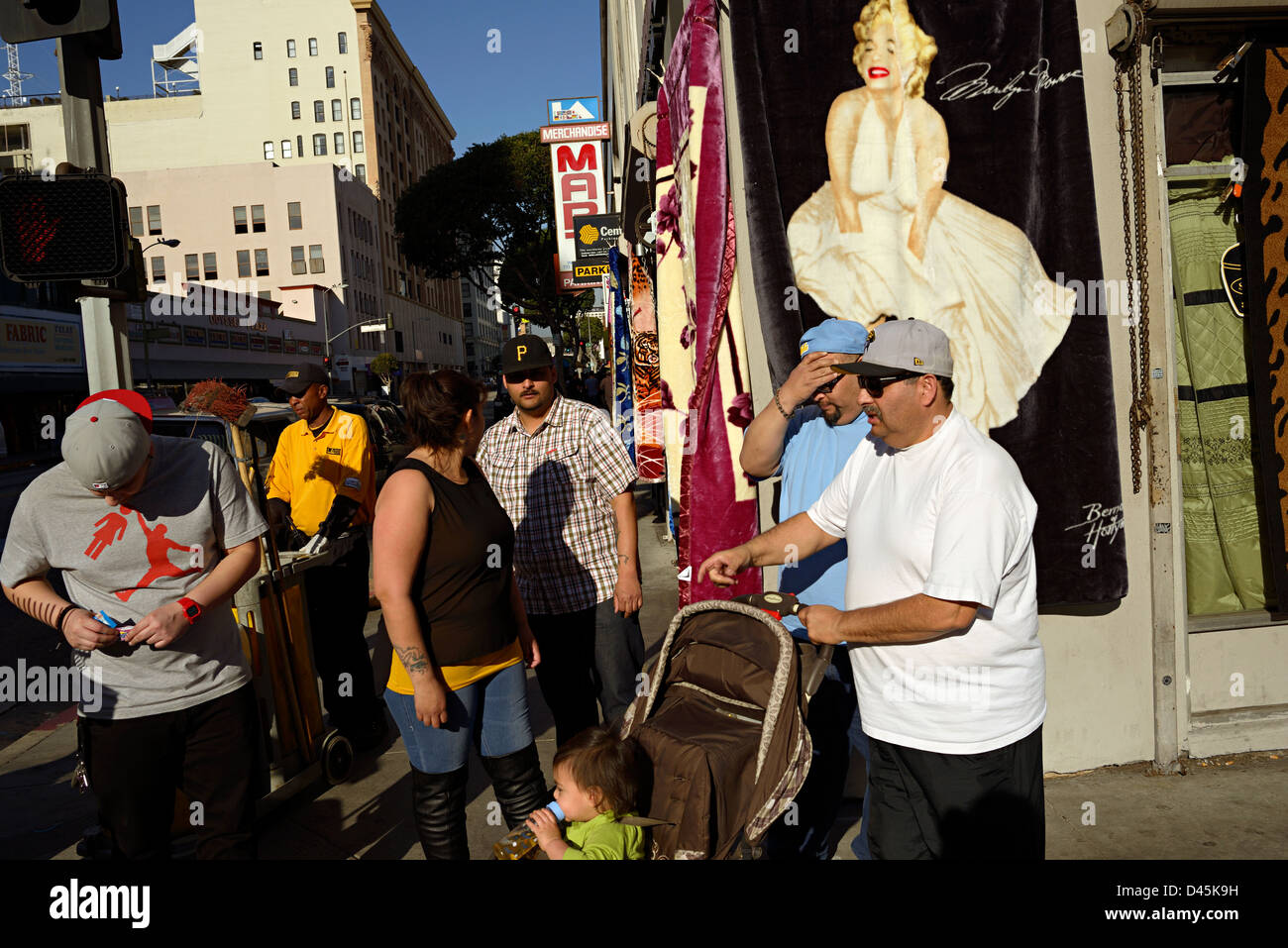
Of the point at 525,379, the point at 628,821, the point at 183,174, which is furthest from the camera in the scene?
the point at 183,174

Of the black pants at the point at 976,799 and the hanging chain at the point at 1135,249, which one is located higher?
the hanging chain at the point at 1135,249

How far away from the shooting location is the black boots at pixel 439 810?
9.81 ft

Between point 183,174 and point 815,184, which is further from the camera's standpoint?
point 183,174

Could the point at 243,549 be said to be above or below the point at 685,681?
above

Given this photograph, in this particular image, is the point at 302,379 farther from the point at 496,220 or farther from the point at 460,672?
the point at 496,220

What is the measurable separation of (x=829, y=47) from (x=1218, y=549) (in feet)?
11.2

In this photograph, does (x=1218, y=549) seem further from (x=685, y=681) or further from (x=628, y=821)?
(x=628, y=821)

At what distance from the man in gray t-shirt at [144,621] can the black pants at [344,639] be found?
1.90m

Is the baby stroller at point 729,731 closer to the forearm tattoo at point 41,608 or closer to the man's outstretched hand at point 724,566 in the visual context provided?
the man's outstretched hand at point 724,566

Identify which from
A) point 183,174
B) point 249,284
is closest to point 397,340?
point 249,284

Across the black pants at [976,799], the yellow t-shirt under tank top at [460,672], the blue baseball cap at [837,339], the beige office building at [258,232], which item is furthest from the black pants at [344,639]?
the beige office building at [258,232]

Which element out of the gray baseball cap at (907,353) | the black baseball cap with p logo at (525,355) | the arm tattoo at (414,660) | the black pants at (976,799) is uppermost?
the black baseball cap with p logo at (525,355)

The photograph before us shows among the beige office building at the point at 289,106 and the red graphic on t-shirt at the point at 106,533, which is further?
the beige office building at the point at 289,106
